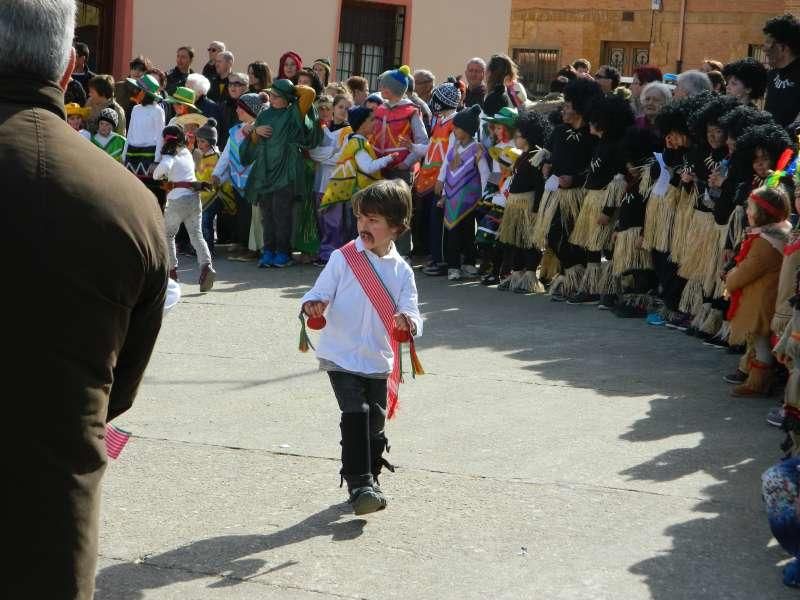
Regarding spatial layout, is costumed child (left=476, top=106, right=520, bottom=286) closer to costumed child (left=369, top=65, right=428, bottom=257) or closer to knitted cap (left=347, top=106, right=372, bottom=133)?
costumed child (left=369, top=65, right=428, bottom=257)

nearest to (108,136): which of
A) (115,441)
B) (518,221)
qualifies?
(518,221)

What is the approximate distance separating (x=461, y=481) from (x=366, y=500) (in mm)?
809

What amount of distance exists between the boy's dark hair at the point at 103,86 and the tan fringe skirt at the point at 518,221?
4372mm

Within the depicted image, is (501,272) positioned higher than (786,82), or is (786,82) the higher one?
(786,82)

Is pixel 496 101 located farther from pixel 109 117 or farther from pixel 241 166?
pixel 109 117

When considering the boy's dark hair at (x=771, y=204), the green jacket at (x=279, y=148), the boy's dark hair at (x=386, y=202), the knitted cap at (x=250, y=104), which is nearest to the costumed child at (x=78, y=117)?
the knitted cap at (x=250, y=104)

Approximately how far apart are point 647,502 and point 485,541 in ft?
3.07

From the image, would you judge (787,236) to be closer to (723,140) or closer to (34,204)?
(723,140)

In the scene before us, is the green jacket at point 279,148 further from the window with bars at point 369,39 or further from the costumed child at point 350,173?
the window with bars at point 369,39

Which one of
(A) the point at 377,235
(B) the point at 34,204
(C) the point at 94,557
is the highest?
(B) the point at 34,204

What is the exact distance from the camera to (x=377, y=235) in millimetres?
5844

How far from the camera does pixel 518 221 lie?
12094mm

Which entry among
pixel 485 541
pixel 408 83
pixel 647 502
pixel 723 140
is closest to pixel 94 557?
pixel 485 541

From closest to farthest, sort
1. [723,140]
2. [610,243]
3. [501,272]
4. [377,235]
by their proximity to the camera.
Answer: [377,235]
[723,140]
[610,243]
[501,272]
